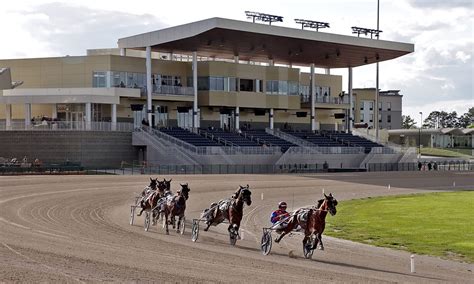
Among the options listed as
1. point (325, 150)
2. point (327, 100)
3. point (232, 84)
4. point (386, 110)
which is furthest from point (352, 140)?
point (386, 110)

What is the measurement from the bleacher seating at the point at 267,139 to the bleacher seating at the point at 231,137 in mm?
1135

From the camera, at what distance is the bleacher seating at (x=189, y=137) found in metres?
70.0

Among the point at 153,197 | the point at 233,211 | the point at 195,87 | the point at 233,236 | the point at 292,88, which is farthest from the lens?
the point at 292,88

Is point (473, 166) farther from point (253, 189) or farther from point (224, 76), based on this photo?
point (253, 189)

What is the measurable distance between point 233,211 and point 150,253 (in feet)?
8.62

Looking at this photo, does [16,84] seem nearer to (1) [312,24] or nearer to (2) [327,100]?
(1) [312,24]

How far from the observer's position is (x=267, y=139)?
3078 inches

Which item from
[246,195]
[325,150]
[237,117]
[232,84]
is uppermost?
[232,84]

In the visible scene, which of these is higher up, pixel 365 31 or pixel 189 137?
pixel 365 31

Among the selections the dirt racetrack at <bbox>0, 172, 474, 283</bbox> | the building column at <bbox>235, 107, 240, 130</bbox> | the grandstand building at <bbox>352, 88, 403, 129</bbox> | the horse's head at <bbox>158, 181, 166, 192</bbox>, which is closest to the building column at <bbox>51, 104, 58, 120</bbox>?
the building column at <bbox>235, 107, 240, 130</bbox>

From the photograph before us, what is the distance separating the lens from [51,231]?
25.0m

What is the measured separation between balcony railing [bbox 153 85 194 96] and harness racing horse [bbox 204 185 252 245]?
173ft

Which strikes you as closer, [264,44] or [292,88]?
[264,44]

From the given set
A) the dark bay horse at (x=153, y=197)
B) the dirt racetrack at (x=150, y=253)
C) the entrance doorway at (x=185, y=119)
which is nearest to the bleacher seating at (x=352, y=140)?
the entrance doorway at (x=185, y=119)
